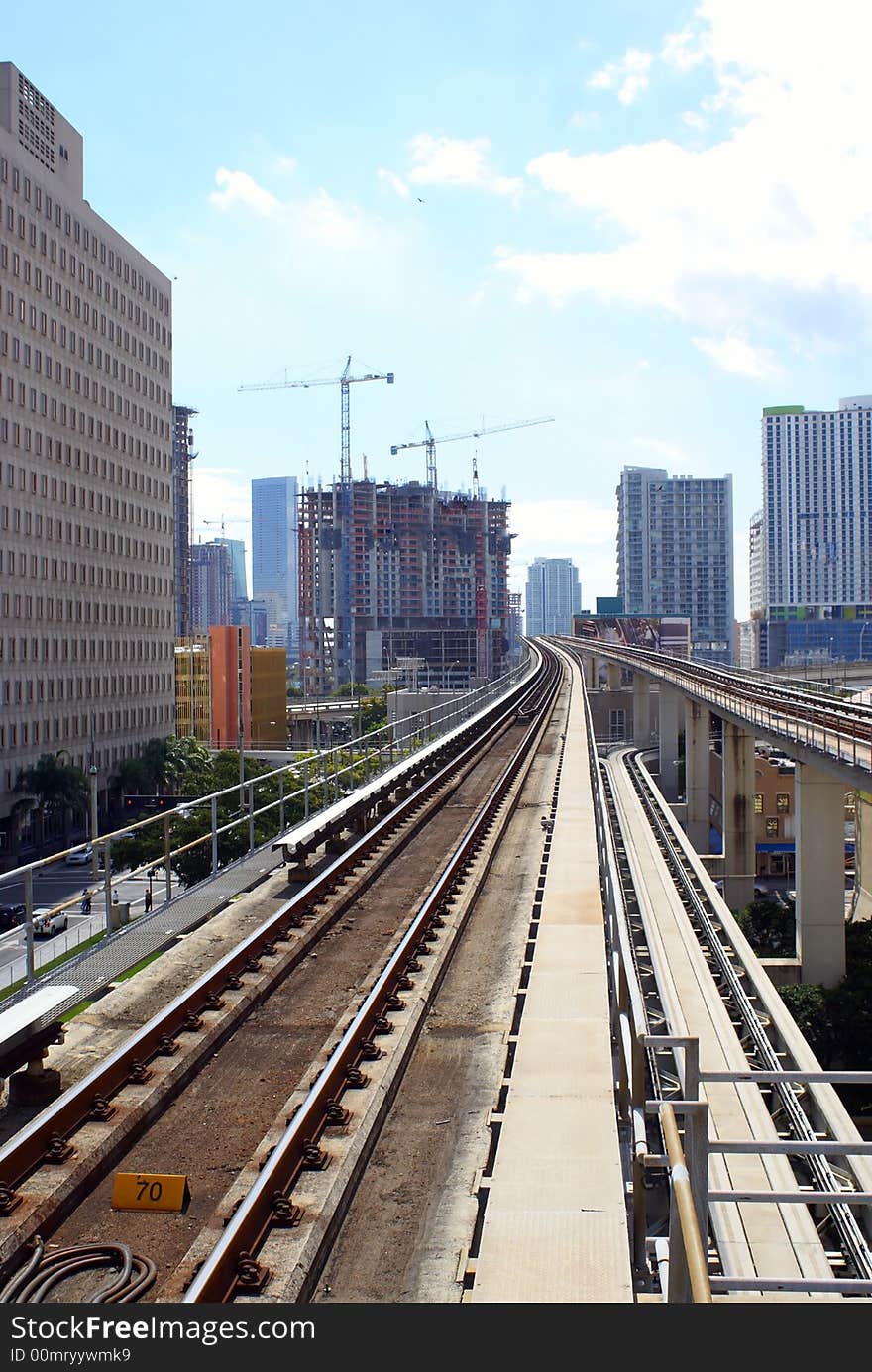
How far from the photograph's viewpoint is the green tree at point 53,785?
56500 mm

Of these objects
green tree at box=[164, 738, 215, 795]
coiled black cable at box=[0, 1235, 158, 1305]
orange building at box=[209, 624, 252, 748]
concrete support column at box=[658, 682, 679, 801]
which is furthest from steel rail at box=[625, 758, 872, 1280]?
orange building at box=[209, 624, 252, 748]

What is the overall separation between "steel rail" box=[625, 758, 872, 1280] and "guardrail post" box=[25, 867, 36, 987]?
5.28 metres

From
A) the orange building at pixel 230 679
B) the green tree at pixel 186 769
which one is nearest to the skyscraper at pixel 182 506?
the orange building at pixel 230 679

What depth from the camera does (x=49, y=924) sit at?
9312 millimetres

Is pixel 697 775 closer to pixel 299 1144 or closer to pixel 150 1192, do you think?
pixel 299 1144

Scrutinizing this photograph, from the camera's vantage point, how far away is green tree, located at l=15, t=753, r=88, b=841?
56.5 m

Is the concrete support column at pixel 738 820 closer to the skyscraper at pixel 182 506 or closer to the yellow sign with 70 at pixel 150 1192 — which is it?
the yellow sign with 70 at pixel 150 1192

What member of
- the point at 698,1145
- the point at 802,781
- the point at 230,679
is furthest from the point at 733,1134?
the point at 230,679

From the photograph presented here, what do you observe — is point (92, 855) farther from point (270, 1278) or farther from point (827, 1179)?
point (827, 1179)

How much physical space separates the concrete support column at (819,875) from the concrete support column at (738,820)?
14.4 metres

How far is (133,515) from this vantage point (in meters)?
76.1

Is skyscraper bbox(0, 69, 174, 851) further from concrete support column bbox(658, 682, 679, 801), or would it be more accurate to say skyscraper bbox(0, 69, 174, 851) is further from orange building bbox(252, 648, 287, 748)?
concrete support column bbox(658, 682, 679, 801)

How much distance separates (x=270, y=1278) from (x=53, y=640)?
61224mm

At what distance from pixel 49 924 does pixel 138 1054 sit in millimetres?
1644
